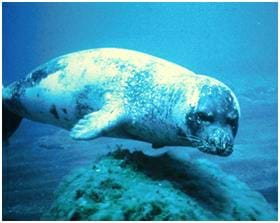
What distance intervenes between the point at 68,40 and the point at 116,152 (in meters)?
123

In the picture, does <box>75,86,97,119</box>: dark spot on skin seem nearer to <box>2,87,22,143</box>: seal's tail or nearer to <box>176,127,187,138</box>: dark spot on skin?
<box>176,127,187,138</box>: dark spot on skin

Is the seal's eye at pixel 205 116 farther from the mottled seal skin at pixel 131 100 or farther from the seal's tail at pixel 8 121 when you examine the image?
the seal's tail at pixel 8 121

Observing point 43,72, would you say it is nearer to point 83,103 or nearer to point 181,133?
point 83,103

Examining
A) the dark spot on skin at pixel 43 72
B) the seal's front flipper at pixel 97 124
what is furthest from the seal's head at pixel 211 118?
the dark spot on skin at pixel 43 72

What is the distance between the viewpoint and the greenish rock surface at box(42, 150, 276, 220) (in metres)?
3.30

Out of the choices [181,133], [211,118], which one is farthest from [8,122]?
[211,118]

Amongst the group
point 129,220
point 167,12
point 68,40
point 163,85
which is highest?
point 167,12

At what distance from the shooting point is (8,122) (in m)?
6.77

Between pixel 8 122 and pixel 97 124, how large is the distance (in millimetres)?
3214

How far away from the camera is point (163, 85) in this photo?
15.2ft

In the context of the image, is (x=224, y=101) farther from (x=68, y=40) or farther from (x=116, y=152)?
(x=68, y=40)

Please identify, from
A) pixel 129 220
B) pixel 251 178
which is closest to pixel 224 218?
pixel 129 220

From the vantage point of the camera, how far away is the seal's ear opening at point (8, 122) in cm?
659

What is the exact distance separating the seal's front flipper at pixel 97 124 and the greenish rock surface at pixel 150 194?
383mm
